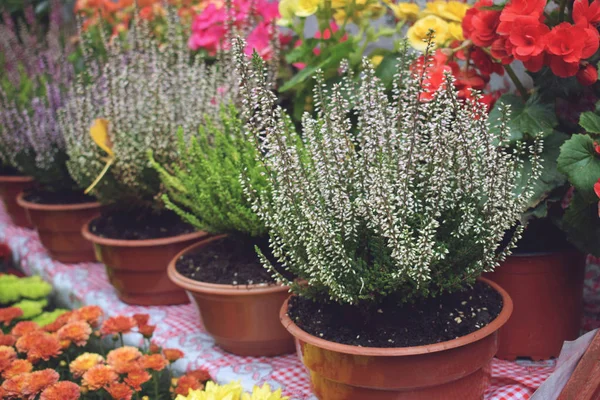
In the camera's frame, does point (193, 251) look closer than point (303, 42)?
Yes

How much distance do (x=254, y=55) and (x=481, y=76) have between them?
1.96 ft

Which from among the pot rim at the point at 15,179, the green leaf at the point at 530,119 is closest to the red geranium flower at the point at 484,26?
the green leaf at the point at 530,119

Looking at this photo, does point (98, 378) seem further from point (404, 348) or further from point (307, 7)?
point (307, 7)

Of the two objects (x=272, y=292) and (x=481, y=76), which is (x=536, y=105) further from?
(x=272, y=292)

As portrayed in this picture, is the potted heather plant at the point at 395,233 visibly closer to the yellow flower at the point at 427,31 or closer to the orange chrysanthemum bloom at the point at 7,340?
the yellow flower at the point at 427,31

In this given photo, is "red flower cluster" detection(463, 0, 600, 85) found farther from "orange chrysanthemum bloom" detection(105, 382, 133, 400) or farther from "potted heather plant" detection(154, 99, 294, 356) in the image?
"orange chrysanthemum bloom" detection(105, 382, 133, 400)

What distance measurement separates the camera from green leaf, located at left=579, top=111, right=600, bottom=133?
1093mm

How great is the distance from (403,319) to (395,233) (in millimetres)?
196

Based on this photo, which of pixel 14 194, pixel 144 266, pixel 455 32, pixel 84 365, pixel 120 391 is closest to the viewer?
pixel 120 391

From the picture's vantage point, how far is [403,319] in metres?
1.11

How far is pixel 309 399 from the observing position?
1.26 meters

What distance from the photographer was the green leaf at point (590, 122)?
109 centimetres

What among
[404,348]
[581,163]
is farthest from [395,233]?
[581,163]

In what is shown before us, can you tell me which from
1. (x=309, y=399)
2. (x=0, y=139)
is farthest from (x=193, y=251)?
(x=0, y=139)
